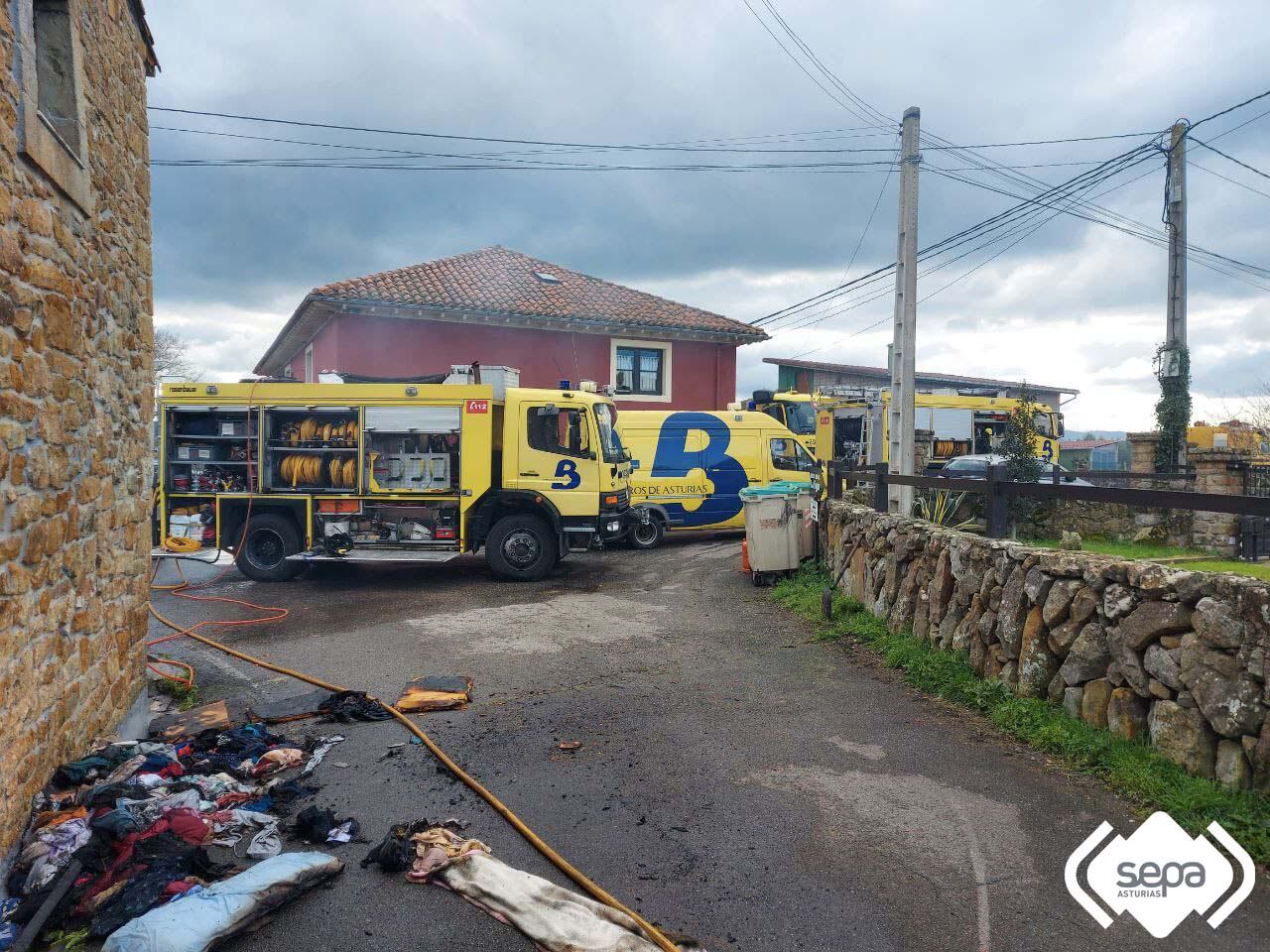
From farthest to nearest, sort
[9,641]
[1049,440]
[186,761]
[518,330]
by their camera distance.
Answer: [1049,440] → [518,330] → [186,761] → [9,641]

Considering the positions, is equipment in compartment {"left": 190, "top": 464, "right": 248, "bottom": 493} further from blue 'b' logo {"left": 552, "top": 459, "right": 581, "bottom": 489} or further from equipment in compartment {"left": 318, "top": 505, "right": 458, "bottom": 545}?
blue 'b' logo {"left": 552, "top": 459, "right": 581, "bottom": 489}

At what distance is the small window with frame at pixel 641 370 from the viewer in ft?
69.9

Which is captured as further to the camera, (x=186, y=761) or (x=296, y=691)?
(x=296, y=691)

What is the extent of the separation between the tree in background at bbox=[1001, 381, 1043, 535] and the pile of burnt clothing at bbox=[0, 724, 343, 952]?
12.8 meters

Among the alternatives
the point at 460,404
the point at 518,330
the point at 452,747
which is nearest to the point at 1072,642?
the point at 452,747

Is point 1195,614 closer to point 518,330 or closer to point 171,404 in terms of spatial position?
point 171,404

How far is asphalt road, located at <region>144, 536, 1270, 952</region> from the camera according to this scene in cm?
318

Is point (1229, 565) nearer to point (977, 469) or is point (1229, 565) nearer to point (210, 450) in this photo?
point (977, 469)

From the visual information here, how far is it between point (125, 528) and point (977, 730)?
18.2 feet

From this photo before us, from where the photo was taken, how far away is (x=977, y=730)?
5137mm

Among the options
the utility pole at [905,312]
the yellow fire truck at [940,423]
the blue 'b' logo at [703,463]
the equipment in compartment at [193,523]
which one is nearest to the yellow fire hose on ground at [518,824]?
the equipment in compartment at [193,523]

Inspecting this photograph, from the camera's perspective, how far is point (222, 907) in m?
3.08

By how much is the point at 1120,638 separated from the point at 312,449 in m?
10.3

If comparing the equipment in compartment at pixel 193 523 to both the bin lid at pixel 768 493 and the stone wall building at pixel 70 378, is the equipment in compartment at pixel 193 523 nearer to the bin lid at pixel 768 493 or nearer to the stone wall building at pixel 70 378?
the stone wall building at pixel 70 378
